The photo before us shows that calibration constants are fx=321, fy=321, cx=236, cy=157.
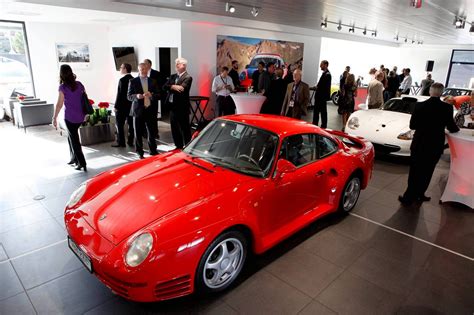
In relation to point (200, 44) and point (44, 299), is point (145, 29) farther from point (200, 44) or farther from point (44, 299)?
point (44, 299)

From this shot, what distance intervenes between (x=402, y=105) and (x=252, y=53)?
5.44 m

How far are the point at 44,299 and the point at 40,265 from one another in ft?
1.69

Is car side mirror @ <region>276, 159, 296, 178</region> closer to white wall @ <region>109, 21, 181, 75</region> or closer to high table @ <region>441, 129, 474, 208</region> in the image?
high table @ <region>441, 129, 474, 208</region>

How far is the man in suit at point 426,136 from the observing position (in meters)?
4.27

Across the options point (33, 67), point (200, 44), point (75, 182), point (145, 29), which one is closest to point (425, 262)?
point (75, 182)

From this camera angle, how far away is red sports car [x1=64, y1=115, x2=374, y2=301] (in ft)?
7.19

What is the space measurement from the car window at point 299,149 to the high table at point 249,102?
14.2ft

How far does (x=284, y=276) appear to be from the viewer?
2.91 meters

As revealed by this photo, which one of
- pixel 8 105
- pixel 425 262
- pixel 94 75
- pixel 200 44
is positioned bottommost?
pixel 425 262

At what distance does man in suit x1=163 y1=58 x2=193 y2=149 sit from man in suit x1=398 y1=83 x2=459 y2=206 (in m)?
3.75

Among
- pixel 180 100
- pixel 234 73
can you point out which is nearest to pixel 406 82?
pixel 234 73

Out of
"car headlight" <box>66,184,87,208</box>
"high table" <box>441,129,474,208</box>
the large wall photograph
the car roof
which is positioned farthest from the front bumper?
the large wall photograph

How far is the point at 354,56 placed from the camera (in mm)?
17797

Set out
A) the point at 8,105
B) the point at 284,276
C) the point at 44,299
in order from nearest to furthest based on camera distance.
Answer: the point at 44,299 → the point at 284,276 → the point at 8,105
